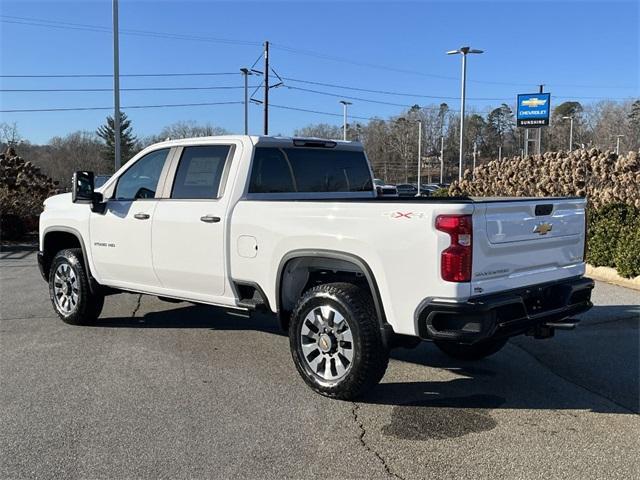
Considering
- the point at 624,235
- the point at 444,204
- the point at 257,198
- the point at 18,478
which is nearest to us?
the point at 18,478

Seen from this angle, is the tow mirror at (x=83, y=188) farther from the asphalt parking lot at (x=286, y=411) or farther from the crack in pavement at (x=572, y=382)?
the crack in pavement at (x=572, y=382)

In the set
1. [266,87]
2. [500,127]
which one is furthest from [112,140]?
[500,127]

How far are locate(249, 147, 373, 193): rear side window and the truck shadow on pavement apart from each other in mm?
1802

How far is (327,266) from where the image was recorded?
472cm

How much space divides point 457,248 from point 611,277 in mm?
6904

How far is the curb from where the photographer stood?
9125 millimetres

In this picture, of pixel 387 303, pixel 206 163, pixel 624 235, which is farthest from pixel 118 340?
pixel 624 235

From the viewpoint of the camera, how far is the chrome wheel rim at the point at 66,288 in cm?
691

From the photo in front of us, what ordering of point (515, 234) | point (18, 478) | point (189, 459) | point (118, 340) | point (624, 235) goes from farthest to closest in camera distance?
point (624, 235) < point (118, 340) < point (515, 234) < point (189, 459) < point (18, 478)

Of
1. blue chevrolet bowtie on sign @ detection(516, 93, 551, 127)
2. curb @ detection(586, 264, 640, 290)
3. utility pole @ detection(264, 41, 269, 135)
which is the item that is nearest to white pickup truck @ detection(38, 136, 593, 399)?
curb @ detection(586, 264, 640, 290)

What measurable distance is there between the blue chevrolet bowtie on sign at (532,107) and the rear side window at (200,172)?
90.7 ft

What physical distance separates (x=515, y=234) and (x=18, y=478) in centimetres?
343

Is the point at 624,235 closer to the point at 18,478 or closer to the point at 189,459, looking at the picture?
the point at 189,459

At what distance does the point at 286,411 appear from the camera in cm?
439
